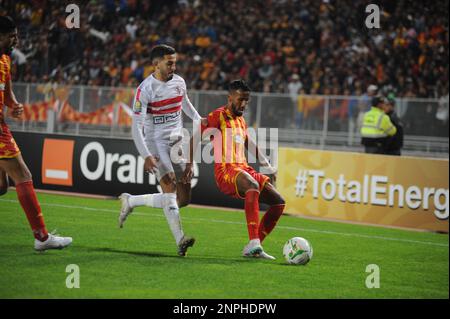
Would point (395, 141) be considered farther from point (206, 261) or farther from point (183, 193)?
point (206, 261)

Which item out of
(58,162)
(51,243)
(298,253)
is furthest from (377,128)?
(51,243)

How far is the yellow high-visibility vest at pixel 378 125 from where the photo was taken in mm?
15648

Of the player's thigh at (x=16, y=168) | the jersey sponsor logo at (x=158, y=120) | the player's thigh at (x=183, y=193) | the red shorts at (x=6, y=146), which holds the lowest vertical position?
the player's thigh at (x=183, y=193)

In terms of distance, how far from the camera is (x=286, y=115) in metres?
19.8

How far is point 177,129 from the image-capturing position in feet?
31.7

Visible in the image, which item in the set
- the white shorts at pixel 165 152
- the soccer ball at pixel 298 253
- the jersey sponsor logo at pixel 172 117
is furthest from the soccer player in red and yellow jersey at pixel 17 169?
the soccer ball at pixel 298 253

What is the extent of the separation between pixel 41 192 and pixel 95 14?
1361cm

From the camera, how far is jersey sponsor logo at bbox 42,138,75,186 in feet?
55.0

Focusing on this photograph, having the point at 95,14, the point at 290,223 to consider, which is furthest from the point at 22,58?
the point at 290,223

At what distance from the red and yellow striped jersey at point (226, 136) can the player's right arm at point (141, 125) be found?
2.75 feet

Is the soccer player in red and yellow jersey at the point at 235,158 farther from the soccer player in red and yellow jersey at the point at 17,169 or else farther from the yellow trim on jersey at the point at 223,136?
the soccer player in red and yellow jersey at the point at 17,169

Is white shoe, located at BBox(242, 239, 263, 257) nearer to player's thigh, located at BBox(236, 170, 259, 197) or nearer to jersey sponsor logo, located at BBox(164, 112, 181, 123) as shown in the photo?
player's thigh, located at BBox(236, 170, 259, 197)

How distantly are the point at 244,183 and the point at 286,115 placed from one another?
425 inches

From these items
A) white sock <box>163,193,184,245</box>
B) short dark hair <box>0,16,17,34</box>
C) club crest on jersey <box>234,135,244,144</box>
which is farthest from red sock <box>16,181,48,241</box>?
club crest on jersey <box>234,135,244,144</box>
